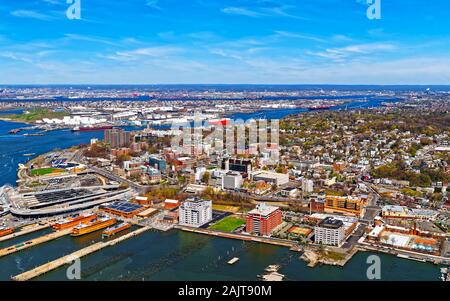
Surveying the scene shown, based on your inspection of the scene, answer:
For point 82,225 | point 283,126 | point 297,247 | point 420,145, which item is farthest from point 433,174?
point 283,126

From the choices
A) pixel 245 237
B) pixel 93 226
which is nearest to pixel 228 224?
pixel 245 237

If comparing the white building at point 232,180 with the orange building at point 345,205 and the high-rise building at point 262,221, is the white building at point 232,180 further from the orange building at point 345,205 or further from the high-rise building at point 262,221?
the high-rise building at point 262,221

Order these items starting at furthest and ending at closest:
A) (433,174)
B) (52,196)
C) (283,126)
Result: (283,126) < (433,174) < (52,196)

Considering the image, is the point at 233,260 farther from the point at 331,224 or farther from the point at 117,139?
the point at 117,139

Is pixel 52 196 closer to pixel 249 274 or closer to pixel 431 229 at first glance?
pixel 249 274

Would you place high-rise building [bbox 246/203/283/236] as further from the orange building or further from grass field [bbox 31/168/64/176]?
grass field [bbox 31/168/64/176]

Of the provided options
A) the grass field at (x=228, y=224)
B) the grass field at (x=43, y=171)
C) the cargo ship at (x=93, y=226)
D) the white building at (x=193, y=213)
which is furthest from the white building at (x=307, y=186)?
the grass field at (x=43, y=171)
